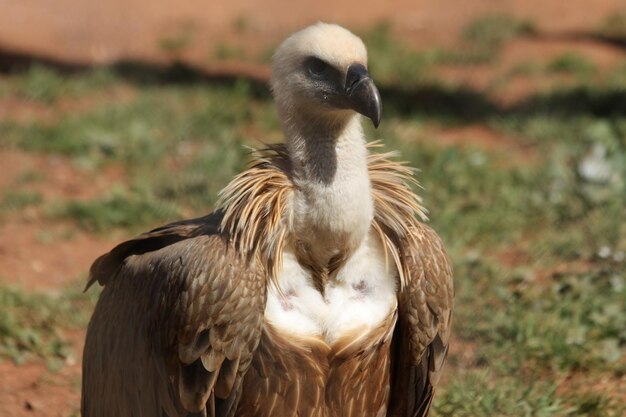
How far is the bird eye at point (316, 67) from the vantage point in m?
3.78

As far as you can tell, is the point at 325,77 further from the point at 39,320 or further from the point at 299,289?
the point at 39,320

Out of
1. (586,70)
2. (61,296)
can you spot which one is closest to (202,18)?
(586,70)

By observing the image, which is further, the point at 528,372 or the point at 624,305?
the point at 624,305

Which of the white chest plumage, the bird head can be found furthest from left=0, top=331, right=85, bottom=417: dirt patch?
the bird head

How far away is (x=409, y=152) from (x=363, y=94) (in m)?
4.31

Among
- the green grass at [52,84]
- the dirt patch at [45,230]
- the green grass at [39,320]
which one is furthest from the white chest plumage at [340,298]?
the green grass at [52,84]

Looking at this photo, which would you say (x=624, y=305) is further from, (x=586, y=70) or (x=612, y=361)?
(x=586, y=70)

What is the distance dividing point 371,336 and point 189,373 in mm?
609

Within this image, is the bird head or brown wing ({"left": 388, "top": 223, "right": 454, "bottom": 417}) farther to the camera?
brown wing ({"left": 388, "top": 223, "right": 454, "bottom": 417})

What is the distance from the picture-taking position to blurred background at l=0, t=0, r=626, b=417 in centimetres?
534

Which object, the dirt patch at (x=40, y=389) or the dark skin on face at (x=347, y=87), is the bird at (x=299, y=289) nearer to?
the dark skin on face at (x=347, y=87)

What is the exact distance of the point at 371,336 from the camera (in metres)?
3.90

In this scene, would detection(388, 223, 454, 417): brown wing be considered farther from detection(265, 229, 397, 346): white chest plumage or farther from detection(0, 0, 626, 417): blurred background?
detection(0, 0, 626, 417): blurred background

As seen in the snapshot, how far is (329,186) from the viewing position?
12.4 feet
